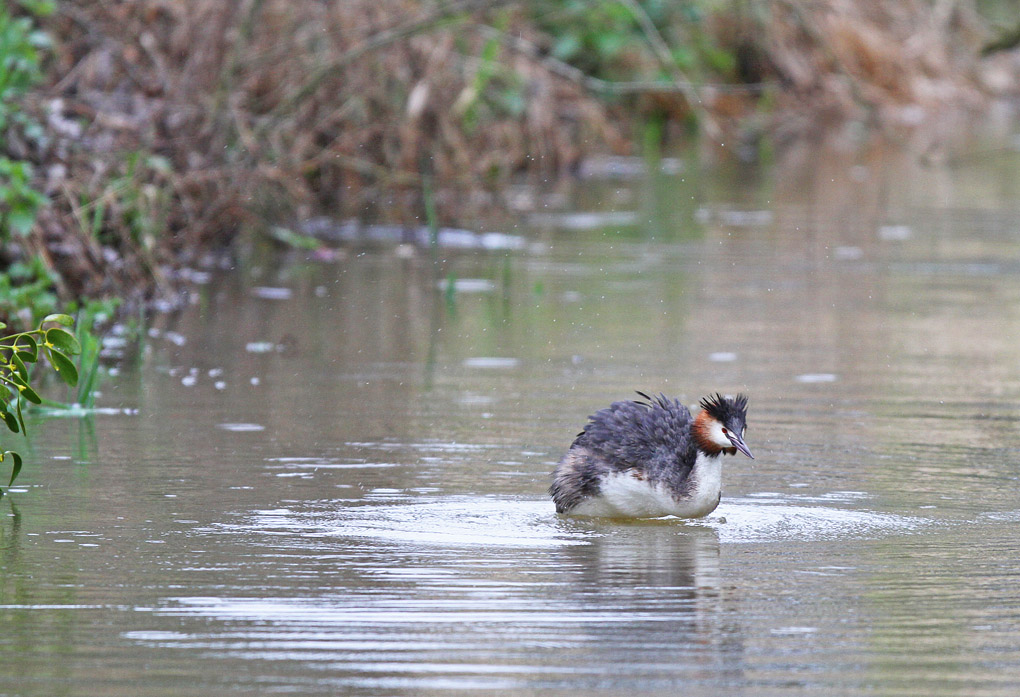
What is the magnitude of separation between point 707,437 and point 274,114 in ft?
27.9

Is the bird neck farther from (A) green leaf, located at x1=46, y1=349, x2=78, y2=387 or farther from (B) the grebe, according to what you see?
(A) green leaf, located at x1=46, y1=349, x2=78, y2=387

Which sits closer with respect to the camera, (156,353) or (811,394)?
(811,394)

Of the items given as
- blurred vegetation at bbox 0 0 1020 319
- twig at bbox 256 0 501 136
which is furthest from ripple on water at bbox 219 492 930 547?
twig at bbox 256 0 501 136

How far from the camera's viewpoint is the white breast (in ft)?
18.6

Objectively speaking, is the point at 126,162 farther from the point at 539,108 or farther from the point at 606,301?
the point at 539,108

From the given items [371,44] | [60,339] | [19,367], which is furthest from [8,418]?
[371,44]

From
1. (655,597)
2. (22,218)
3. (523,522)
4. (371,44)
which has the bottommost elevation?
(655,597)

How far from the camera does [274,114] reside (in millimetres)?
13625

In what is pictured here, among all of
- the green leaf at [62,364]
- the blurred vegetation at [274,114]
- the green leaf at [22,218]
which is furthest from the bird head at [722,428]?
the green leaf at [22,218]

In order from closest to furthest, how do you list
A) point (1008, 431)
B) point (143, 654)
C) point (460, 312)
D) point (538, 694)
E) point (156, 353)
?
point (538, 694), point (143, 654), point (1008, 431), point (156, 353), point (460, 312)

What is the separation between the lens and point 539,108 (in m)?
17.9

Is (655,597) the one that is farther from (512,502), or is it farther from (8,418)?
(8,418)

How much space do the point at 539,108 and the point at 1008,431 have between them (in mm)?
11140

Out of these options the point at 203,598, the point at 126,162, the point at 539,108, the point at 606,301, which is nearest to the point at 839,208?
the point at 539,108
